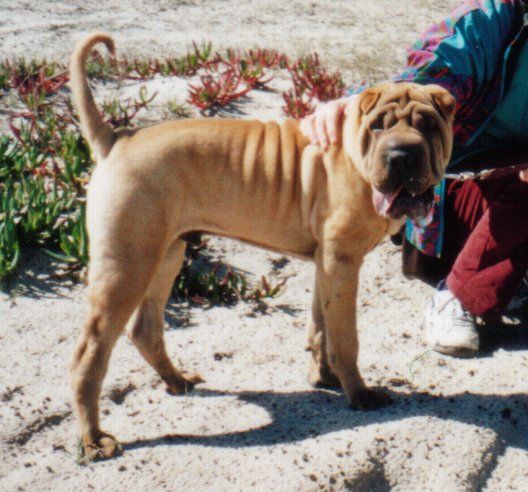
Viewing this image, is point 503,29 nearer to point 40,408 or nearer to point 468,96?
point 468,96

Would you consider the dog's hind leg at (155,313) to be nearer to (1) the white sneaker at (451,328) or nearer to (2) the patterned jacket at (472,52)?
(2) the patterned jacket at (472,52)

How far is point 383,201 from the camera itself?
126 inches

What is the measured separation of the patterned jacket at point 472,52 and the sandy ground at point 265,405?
31.9 inches

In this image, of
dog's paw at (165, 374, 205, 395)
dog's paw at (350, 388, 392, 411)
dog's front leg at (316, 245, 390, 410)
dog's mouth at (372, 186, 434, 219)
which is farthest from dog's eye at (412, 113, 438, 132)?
dog's paw at (165, 374, 205, 395)

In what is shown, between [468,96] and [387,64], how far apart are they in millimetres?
3439

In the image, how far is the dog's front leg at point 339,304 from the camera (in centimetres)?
341

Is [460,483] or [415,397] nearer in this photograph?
[460,483]

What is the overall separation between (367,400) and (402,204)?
0.97m

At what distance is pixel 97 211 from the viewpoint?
3.21 meters

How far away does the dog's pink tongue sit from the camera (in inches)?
124

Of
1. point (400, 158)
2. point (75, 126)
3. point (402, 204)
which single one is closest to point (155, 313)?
point (402, 204)

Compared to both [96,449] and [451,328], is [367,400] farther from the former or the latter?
[96,449]

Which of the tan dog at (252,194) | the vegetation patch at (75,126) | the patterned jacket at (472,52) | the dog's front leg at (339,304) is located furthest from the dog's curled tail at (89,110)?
the patterned jacket at (472,52)

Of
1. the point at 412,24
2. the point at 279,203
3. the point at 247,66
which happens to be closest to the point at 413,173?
the point at 279,203
